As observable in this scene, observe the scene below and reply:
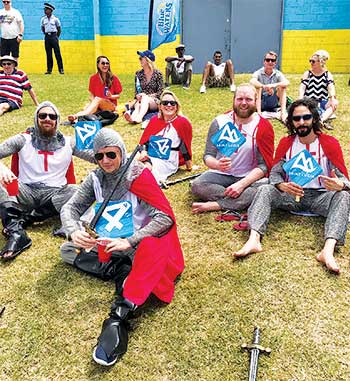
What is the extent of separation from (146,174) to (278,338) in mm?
1487

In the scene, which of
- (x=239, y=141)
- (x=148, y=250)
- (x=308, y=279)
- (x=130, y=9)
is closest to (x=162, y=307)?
(x=148, y=250)

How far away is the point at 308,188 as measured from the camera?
439cm

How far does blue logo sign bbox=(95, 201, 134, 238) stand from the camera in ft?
11.2

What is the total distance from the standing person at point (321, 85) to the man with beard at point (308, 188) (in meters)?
3.55

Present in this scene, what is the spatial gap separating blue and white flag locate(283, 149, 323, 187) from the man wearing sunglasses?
4106 mm

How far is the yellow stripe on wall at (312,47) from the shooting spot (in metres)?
14.5

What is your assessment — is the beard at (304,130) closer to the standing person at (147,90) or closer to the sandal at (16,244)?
the sandal at (16,244)

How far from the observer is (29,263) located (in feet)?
13.6

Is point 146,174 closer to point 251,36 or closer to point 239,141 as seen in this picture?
point 239,141

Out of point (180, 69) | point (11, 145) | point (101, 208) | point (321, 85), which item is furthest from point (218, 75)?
point (101, 208)

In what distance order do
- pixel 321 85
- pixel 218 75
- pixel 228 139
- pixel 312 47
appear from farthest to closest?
pixel 312 47, pixel 218 75, pixel 321 85, pixel 228 139

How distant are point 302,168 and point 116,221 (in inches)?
67.2

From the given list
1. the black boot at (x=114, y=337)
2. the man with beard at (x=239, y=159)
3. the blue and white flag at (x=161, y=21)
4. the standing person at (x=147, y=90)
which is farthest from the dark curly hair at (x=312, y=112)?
the blue and white flag at (x=161, y=21)

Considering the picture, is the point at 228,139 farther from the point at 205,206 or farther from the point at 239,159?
the point at 205,206
